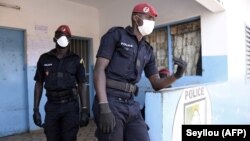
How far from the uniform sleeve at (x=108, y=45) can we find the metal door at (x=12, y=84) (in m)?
3.67

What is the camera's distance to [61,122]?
288 cm

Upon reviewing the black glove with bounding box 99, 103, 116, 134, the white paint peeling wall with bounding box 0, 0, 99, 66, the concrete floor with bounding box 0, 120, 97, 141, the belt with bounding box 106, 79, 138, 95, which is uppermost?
the white paint peeling wall with bounding box 0, 0, 99, 66

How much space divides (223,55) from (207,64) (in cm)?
33

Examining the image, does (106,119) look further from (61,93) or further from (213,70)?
(213,70)

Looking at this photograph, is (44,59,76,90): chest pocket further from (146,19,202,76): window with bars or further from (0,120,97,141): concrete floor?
(146,19,202,76): window with bars

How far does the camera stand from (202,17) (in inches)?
199

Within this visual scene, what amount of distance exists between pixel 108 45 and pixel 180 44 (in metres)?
3.80

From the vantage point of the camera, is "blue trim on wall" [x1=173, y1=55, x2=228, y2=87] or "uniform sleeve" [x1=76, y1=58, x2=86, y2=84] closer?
"uniform sleeve" [x1=76, y1=58, x2=86, y2=84]

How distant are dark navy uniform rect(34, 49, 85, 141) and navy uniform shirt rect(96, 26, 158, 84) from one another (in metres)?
1.08

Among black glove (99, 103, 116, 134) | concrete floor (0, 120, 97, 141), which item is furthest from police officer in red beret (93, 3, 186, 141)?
concrete floor (0, 120, 97, 141)

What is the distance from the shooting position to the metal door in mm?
5004

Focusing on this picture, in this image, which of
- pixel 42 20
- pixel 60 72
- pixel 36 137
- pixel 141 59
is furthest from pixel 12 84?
pixel 141 59

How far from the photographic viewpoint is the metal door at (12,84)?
500cm

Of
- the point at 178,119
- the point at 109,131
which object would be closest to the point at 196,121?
the point at 178,119
